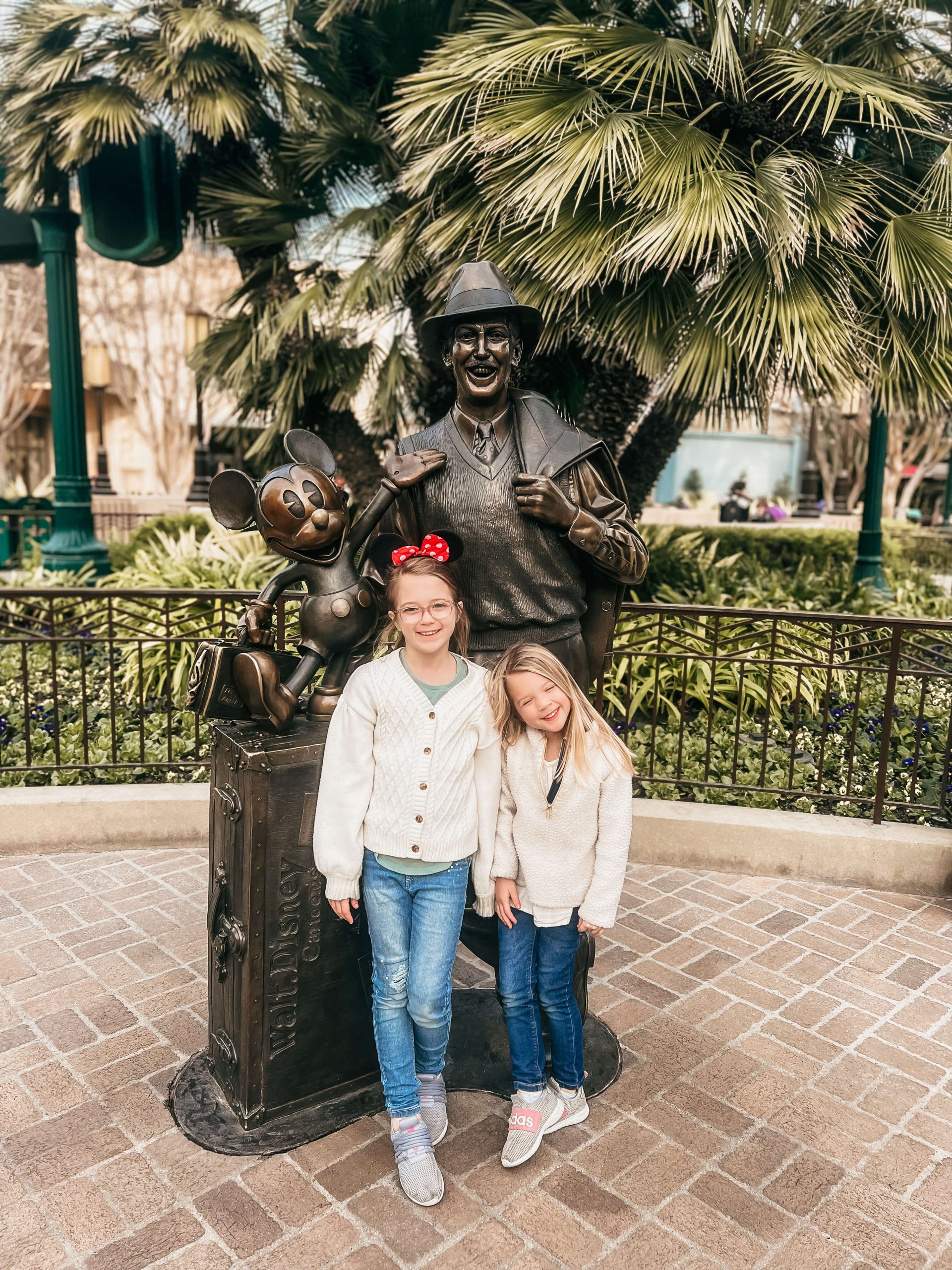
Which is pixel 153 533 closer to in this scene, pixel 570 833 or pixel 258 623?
pixel 258 623

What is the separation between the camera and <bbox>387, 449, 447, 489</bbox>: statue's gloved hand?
2480mm

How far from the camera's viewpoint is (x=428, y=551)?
2.33 meters

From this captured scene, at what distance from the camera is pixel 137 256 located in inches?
316

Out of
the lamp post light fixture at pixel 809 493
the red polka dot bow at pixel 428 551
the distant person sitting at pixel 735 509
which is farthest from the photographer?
the lamp post light fixture at pixel 809 493

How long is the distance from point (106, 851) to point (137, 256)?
226 inches

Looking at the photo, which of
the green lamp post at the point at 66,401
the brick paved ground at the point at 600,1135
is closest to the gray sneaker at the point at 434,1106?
the brick paved ground at the point at 600,1135

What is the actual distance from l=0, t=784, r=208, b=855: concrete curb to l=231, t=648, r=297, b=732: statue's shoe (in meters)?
2.24

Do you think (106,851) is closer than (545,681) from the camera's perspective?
No

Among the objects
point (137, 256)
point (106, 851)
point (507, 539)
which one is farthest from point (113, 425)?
point (507, 539)

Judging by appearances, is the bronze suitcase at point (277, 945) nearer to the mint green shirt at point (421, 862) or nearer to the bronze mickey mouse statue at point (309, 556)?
the bronze mickey mouse statue at point (309, 556)

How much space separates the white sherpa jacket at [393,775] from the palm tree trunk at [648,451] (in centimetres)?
491

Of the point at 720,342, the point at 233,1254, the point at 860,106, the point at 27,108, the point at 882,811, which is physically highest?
the point at 27,108

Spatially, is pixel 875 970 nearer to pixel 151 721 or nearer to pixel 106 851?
pixel 106 851

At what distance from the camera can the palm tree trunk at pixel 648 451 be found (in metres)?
7.01
